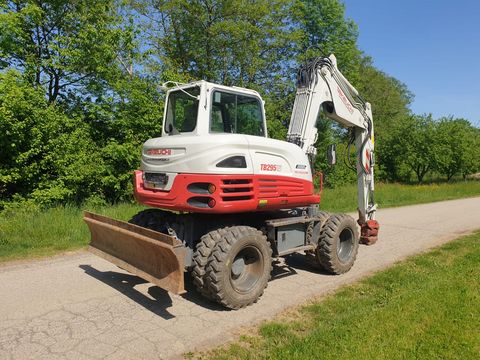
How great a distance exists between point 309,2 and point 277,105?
9.56 metres

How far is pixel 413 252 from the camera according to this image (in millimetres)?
7719

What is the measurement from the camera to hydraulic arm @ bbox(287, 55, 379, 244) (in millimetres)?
6367

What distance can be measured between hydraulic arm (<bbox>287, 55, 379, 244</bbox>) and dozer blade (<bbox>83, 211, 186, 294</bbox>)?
9.95 ft

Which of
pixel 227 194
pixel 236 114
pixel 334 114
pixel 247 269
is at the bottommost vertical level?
pixel 247 269

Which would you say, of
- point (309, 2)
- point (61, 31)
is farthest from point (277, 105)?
point (61, 31)

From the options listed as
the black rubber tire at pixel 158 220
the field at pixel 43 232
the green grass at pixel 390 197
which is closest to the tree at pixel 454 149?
the green grass at pixel 390 197

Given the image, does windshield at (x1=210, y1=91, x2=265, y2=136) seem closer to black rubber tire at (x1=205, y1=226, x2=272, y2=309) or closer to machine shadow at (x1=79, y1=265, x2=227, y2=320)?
black rubber tire at (x1=205, y1=226, x2=272, y2=309)

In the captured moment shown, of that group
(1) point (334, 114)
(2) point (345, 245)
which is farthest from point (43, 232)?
(1) point (334, 114)

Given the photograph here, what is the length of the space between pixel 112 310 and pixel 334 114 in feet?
16.3

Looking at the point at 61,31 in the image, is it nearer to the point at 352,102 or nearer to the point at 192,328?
the point at 352,102

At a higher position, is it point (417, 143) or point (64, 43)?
point (64, 43)

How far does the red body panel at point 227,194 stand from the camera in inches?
178

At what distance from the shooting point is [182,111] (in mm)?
5465

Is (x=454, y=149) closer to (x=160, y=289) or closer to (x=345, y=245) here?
(x=345, y=245)
